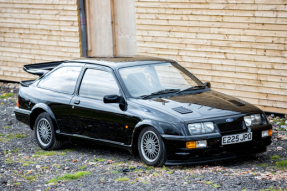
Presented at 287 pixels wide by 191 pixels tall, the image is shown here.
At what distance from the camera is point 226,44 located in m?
10.5

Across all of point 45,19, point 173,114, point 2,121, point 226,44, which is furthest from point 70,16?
point 173,114

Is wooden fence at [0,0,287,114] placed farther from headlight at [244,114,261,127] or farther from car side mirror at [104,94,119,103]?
car side mirror at [104,94,119,103]

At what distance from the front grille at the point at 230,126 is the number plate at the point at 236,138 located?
106 mm

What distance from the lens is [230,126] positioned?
6.37 meters

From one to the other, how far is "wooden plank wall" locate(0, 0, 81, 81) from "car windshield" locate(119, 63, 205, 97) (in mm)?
6741

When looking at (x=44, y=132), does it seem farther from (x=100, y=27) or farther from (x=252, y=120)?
(x=100, y=27)

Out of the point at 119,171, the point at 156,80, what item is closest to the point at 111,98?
the point at 156,80

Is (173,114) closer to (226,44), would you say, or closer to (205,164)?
(205,164)

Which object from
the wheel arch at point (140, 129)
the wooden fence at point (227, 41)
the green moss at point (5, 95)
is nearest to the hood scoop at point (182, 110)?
the wheel arch at point (140, 129)

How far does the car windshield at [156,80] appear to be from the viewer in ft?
23.3

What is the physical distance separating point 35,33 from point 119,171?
9394 mm

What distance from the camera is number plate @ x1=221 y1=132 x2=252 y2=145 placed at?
627 centimetres

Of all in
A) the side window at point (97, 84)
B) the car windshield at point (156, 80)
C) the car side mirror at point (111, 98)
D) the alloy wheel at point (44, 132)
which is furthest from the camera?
the alloy wheel at point (44, 132)

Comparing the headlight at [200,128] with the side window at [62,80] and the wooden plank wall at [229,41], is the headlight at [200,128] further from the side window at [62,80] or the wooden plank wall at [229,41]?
the wooden plank wall at [229,41]
